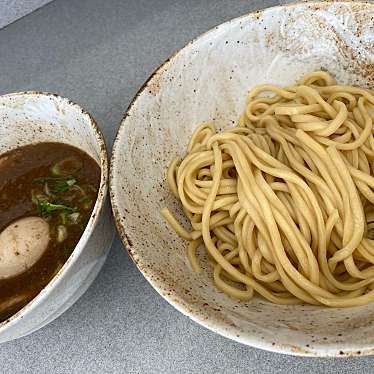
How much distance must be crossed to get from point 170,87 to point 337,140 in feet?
1.79

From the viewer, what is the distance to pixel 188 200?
143 cm

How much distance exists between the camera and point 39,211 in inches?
56.7

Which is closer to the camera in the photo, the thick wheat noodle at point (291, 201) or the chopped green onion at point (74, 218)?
the thick wheat noodle at point (291, 201)

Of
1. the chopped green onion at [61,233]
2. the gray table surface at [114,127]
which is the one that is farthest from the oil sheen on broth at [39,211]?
the gray table surface at [114,127]

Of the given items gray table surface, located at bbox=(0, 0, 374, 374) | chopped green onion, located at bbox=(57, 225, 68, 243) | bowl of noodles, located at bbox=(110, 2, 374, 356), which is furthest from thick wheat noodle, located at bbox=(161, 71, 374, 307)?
chopped green onion, located at bbox=(57, 225, 68, 243)

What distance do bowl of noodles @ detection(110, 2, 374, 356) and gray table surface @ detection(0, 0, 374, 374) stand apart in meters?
0.19

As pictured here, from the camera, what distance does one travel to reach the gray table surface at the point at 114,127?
51.6 inches

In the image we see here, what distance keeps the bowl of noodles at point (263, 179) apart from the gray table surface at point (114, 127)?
19 cm

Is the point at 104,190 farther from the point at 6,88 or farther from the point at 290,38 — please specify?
the point at 6,88

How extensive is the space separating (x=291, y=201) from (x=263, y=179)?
103mm

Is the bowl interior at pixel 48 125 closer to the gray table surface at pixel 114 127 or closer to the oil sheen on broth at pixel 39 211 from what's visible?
the oil sheen on broth at pixel 39 211

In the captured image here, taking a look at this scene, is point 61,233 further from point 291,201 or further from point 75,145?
point 291,201

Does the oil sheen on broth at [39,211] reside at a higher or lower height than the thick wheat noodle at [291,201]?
higher

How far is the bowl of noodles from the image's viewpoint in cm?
116
